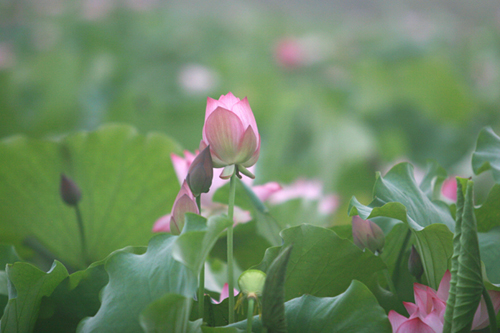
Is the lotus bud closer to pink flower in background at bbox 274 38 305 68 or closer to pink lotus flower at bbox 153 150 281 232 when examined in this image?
pink lotus flower at bbox 153 150 281 232

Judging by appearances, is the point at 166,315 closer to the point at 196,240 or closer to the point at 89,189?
the point at 196,240

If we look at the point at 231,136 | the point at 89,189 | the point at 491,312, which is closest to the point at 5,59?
the point at 89,189

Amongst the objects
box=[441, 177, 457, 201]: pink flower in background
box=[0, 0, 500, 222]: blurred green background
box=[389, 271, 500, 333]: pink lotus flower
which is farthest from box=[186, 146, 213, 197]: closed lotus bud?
box=[0, 0, 500, 222]: blurred green background

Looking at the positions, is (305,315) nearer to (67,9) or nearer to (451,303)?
(451,303)

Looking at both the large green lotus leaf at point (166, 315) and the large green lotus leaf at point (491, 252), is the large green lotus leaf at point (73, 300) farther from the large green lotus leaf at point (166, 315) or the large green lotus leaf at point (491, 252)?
the large green lotus leaf at point (491, 252)

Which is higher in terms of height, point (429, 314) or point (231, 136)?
point (231, 136)

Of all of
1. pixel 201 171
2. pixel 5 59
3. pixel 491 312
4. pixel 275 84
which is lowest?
pixel 491 312

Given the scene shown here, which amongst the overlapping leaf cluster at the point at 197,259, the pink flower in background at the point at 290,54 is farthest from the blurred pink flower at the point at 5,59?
the overlapping leaf cluster at the point at 197,259
